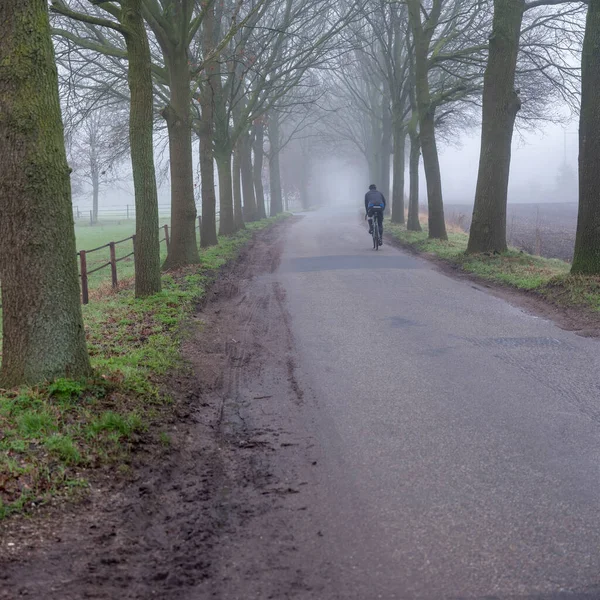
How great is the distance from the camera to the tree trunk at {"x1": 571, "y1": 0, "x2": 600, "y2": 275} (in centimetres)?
1219

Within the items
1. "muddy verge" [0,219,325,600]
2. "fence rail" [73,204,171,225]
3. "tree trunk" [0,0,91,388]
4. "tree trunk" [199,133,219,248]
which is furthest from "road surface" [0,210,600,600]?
"fence rail" [73,204,171,225]

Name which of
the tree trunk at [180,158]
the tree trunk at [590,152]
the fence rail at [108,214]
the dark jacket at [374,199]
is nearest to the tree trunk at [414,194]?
the dark jacket at [374,199]

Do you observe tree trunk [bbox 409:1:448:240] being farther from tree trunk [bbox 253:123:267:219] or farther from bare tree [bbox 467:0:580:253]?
tree trunk [bbox 253:123:267:219]

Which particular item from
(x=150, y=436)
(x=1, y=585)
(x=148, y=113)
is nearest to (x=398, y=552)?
(x=1, y=585)

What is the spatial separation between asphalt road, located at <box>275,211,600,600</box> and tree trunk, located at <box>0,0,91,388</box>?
8.39ft

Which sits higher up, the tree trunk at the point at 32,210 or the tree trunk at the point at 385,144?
the tree trunk at the point at 385,144

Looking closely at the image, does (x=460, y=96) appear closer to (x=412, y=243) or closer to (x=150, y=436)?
(x=412, y=243)

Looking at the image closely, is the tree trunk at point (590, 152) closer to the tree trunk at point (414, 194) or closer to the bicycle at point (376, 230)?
the bicycle at point (376, 230)

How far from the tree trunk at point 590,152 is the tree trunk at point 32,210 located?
9345mm

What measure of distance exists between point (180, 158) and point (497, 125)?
776cm

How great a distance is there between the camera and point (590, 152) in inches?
484

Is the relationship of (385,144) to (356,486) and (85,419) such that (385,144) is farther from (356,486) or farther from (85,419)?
(356,486)

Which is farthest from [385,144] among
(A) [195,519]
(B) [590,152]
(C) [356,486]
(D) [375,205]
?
(A) [195,519]

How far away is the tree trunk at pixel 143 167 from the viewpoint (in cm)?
1179
